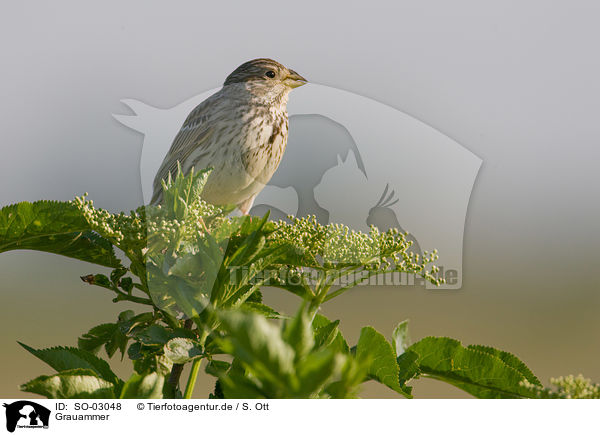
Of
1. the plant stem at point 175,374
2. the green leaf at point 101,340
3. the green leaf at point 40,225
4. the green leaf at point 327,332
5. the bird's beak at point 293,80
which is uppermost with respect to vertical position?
the bird's beak at point 293,80

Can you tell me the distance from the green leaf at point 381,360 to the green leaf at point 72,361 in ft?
0.96

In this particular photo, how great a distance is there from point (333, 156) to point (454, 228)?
1.05 feet

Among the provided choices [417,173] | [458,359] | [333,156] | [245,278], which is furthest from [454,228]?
[245,278]

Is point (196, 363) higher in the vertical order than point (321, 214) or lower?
lower

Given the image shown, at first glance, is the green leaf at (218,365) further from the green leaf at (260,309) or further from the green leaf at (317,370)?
the green leaf at (317,370)

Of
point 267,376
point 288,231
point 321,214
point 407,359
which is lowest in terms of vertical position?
point 267,376

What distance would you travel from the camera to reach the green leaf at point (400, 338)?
2.68 feet

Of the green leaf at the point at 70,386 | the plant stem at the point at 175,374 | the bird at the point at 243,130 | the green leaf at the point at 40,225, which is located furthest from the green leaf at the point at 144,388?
the bird at the point at 243,130

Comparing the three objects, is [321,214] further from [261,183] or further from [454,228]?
[261,183]

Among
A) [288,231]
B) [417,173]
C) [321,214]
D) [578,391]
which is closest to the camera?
[578,391]

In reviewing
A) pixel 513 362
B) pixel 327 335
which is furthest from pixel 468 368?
pixel 327 335

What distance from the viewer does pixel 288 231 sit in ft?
2.55

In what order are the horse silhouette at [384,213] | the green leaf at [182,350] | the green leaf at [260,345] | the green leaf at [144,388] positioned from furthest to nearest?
the horse silhouette at [384,213], the green leaf at [182,350], the green leaf at [144,388], the green leaf at [260,345]

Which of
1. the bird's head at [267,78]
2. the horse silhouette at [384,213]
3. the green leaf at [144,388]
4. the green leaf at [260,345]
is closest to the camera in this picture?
the green leaf at [260,345]
